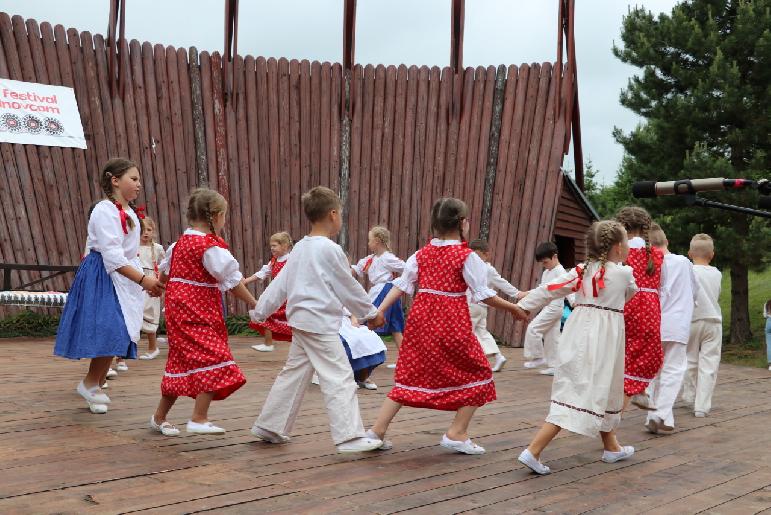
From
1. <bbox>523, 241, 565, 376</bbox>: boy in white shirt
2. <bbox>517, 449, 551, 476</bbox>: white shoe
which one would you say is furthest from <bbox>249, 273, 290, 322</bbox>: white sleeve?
<bbox>523, 241, 565, 376</bbox>: boy in white shirt

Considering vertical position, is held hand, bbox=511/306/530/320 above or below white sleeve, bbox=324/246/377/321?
below

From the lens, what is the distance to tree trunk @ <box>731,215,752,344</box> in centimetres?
1345

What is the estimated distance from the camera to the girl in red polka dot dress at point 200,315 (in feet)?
14.4

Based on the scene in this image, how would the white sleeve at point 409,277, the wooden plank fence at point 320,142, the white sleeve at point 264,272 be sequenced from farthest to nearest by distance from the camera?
the wooden plank fence at point 320,142
the white sleeve at point 264,272
the white sleeve at point 409,277

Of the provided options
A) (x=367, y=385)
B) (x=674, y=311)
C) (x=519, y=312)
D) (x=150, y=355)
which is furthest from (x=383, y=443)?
(x=150, y=355)

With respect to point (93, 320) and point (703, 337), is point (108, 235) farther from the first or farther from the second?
point (703, 337)

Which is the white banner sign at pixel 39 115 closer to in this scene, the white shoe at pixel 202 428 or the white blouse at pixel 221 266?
the white blouse at pixel 221 266

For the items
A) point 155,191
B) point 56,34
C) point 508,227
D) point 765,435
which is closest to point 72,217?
point 155,191

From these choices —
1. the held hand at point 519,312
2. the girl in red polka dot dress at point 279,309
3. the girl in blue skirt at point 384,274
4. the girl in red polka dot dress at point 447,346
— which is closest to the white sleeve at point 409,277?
the girl in red polka dot dress at point 447,346

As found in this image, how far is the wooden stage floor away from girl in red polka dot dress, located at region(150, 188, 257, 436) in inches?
11.0

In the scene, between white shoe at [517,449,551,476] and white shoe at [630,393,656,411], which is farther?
white shoe at [630,393,656,411]

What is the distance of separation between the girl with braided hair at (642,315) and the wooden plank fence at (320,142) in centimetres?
594

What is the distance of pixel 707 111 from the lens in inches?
519

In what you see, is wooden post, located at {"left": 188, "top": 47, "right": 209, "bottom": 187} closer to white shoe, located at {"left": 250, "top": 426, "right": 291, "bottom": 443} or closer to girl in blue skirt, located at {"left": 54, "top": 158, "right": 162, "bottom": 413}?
girl in blue skirt, located at {"left": 54, "top": 158, "right": 162, "bottom": 413}
